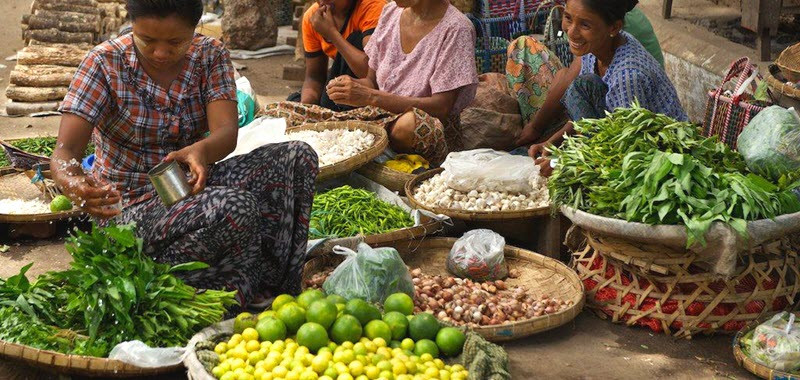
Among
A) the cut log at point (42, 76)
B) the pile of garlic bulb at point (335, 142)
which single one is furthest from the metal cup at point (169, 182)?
the cut log at point (42, 76)

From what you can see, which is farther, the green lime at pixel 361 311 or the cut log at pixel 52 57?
the cut log at pixel 52 57

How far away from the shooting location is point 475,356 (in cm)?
310

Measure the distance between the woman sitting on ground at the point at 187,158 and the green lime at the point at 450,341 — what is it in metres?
0.84

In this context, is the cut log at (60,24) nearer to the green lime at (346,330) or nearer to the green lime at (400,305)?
the green lime at (400,305)

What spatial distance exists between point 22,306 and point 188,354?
68 cm

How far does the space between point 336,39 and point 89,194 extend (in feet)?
8.58

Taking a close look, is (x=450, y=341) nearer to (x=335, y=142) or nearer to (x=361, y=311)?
(x=361, y=311)

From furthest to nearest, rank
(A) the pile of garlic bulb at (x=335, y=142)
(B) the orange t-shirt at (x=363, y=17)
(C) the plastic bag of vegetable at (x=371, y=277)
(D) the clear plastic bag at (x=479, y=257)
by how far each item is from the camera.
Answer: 1. (B) the orange t-shirt at (x=363, y=17)
2. (A) the pile of garlic bulb at (x=335, y=142)
3. (D) the clear plastic bag at (x=479, y=257)
4. (C) the plastic bag of vegetable at (x=371, y=277)

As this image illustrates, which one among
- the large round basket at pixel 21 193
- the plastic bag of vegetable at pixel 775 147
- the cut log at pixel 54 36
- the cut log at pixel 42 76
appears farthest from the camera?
the cut log at pixel 54 36

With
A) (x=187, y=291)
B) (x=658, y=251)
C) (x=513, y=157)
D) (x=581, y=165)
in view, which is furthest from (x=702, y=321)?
(x=187, y=291)

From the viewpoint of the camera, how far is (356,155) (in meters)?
4.94

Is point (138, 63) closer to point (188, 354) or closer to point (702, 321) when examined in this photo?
point (188, 354)

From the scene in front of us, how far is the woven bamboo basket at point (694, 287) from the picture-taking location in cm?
370

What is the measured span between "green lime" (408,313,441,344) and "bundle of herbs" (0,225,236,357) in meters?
0.68
